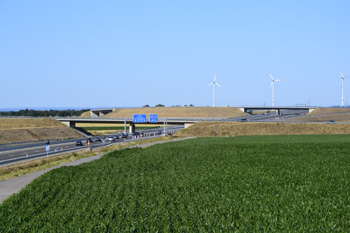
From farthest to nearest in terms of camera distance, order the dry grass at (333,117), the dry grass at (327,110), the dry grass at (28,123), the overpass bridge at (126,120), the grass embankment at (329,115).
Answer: the dry grass at (327,110) → the dry grass at (333,117) → the grass embankment at (329,115) → the overpass bridge at (126,120) → the dry grass at (28,123)

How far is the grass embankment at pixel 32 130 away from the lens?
11932 cm

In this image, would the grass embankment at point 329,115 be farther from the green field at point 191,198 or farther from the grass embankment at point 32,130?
the green field at point 191,198

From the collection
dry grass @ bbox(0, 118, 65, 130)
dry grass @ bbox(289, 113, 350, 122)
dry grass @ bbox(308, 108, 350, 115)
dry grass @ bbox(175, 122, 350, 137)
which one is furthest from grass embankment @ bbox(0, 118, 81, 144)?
dry grass @ bbox(308, 108, 350, 115)

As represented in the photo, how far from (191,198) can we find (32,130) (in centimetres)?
10975

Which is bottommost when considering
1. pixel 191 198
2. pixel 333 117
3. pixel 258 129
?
pixel 258 129

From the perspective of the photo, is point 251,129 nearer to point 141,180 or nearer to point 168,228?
point 141,180

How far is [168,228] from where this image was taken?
24.5 metres

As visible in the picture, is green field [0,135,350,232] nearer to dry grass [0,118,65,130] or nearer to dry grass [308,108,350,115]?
dry grass [0,118,65,130]

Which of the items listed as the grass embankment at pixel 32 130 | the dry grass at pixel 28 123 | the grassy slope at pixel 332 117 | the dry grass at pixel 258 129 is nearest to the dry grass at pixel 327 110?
the grassy slope at pixel 332 117

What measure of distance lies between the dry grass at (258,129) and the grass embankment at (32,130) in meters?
42.6

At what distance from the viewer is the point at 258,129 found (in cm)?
12762

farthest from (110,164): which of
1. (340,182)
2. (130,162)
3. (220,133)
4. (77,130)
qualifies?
(77,130)

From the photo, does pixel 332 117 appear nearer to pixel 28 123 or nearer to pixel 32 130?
pixel 32 130

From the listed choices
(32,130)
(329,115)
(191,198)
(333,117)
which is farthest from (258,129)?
(191,198)
